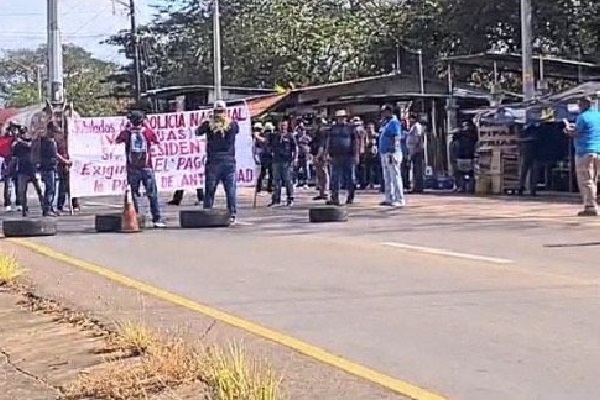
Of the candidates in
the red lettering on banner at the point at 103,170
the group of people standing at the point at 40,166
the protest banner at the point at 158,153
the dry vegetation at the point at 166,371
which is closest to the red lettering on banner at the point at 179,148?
the protest banner at the point at 158,153

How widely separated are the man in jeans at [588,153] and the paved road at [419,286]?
0.52 metres

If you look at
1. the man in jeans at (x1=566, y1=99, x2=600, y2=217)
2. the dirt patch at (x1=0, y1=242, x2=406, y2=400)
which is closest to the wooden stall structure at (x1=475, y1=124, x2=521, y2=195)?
the man in jeans at (x1=566, y1=99, x2=600, y2=217)

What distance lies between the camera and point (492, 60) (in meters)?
32.2

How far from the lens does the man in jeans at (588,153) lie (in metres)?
19.6

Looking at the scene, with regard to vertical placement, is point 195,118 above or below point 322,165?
above

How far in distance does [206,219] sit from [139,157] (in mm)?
1382

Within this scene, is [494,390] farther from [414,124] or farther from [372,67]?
[372,67]

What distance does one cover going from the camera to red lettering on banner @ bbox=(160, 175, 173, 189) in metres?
22.6

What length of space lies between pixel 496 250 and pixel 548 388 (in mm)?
7666

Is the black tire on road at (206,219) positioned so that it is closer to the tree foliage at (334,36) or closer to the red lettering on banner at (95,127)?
the red lettering on banner at (95,127)

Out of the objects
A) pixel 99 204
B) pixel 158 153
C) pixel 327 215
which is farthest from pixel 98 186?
pixel 99 204

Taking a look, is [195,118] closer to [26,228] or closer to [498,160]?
[26,228]

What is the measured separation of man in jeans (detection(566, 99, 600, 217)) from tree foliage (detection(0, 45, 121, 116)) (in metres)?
66.1

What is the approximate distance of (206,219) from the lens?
19688 millimetres
